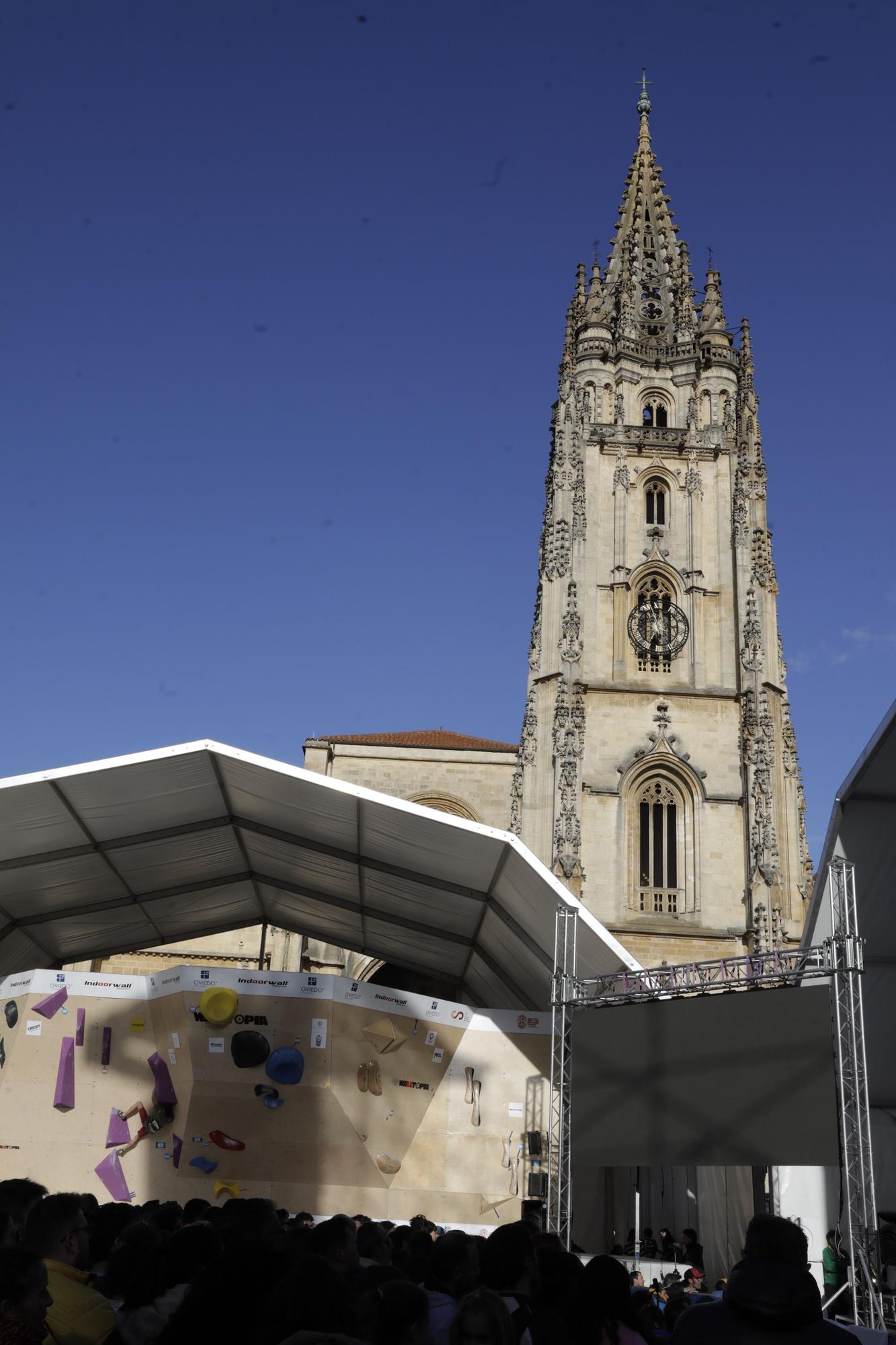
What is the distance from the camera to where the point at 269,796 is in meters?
15.5

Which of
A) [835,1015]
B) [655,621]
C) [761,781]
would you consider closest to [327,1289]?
[835,1015]

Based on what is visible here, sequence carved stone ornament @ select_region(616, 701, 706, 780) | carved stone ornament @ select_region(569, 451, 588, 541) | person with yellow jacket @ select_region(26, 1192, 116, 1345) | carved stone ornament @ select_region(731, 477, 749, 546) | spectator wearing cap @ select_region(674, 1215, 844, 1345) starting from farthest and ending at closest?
carved stone ornament @ select_region(569, 451, 588, 541), carved stone ornament @ select_region(731, 477, 749, 546), carved stone ornament @ select_region(616, 701, 706, 780), person with yellow jacket @ select_region(26, 1192, 116, 1345), spectator wearing cap @ select_region(674, 1215, 844, 1345)

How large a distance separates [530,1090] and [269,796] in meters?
4.88

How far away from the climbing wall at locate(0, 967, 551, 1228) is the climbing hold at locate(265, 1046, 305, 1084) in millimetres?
16

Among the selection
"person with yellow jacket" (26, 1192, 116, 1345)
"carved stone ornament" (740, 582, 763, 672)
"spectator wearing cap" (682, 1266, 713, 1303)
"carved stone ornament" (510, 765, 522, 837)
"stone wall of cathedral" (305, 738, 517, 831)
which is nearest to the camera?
"person with yellow jacket" (26, 1192, 116, 1345)

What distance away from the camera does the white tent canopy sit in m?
14.6

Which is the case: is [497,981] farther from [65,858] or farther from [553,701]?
[553,701]

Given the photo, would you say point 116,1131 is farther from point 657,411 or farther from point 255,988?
point 657,411

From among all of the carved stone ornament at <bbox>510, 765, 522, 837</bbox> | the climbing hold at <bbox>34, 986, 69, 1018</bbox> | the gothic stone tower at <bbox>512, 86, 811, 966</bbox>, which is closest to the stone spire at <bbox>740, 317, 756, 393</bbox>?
the gothic stone tower at <bbox>512, 86, 811, 966</bbox>

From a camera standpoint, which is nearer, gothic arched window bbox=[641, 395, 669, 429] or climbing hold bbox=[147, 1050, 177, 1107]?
climbing hold bbox=[147, 1050, 177, 1107]

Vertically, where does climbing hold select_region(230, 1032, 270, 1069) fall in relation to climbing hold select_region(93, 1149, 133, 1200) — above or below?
above

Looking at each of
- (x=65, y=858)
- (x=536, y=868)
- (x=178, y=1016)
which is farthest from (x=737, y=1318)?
(x=65, y=858)

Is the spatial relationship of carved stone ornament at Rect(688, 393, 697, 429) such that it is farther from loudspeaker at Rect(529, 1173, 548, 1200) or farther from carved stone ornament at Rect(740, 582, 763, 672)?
loudspeaker at Rect(529, 1173, 548, 1200)

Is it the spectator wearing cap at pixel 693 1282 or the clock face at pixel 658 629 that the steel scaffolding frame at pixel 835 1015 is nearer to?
the spectator wearing cap at pixel 693 1282
